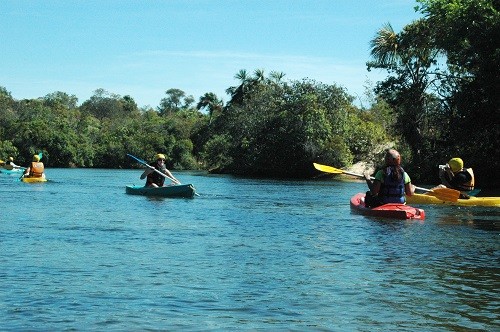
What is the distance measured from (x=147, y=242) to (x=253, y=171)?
49029 mm

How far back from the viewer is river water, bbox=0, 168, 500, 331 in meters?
7.31

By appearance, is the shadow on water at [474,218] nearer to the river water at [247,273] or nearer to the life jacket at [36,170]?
the river water at [247,273]

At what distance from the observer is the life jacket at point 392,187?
16.8m

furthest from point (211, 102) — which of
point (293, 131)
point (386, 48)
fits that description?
point (386, 48)

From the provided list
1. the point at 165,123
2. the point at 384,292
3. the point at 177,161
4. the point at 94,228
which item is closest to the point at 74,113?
the point at 165,123

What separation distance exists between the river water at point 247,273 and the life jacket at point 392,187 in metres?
0.71

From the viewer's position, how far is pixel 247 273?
32.4 ft

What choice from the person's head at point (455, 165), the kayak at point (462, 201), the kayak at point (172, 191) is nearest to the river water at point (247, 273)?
the kayak at point (462, 201)

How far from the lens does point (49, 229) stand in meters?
14.9

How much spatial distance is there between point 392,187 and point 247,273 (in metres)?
8.06

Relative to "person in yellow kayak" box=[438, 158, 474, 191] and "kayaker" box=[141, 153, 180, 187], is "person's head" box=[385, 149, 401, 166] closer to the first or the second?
"person in yellow kayak" box=[438, 158, 474, 191]

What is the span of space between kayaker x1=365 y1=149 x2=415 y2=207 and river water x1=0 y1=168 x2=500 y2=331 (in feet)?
1.92

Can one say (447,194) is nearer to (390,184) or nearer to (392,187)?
(392,187)

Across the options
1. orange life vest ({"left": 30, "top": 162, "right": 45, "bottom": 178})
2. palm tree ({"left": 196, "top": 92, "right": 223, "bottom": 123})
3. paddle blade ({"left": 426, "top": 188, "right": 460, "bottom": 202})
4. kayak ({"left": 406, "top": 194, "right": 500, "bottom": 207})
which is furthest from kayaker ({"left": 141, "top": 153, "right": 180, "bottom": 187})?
palm tree ({"left": 196, "top": 92, "right": 223, "bottom": 123})
